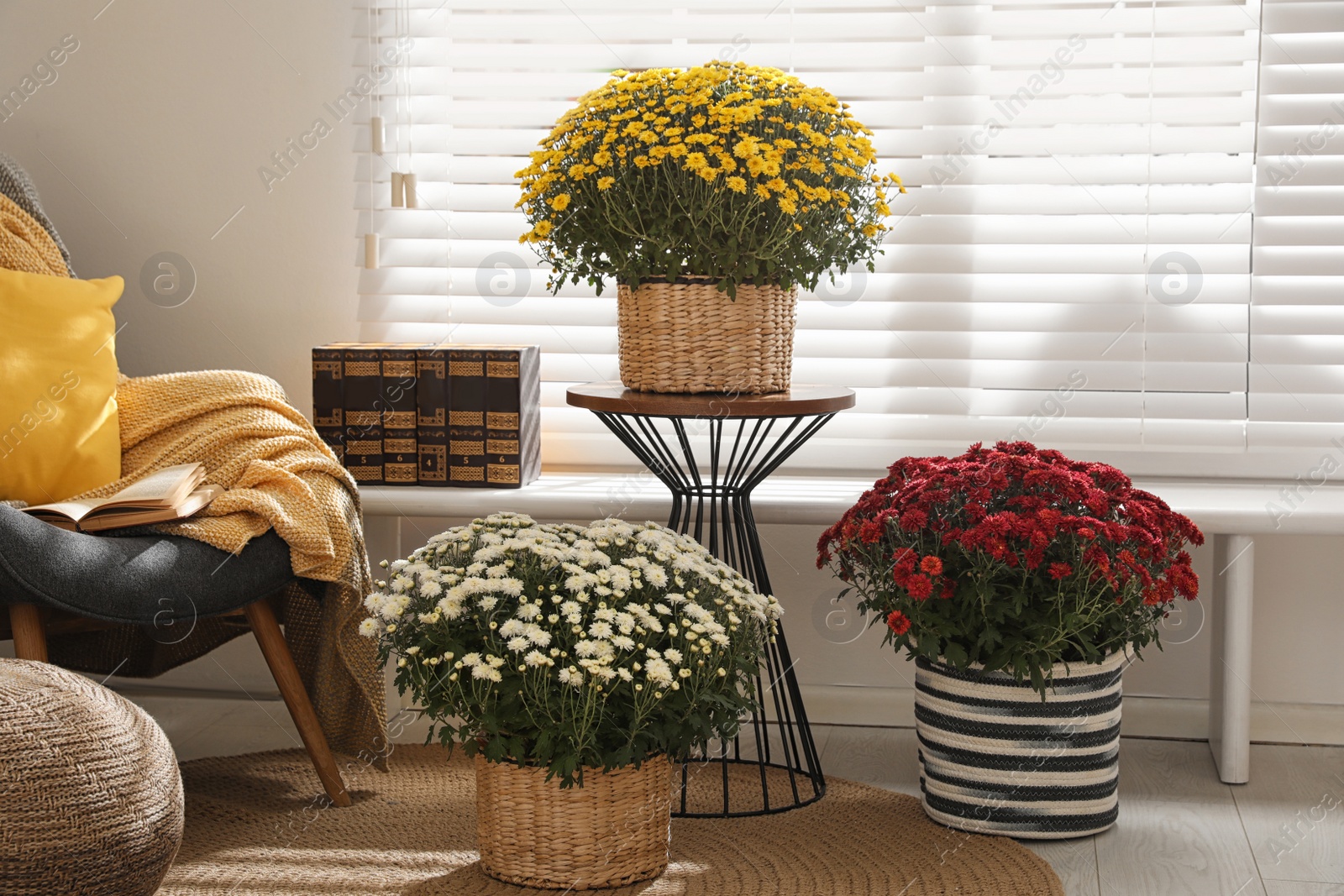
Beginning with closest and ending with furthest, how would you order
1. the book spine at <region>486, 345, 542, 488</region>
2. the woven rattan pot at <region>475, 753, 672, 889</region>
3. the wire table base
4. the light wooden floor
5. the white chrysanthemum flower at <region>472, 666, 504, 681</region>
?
the white chrysanthemum flower at <region>472, 666, 504, 681</region>
the woven rattan pot at <region>475, 753, 672, 889</region>
the light wooden floor
the wire table base
the book spine at <region>486, 345, 542, 488</region>

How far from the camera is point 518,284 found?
8.84 feet

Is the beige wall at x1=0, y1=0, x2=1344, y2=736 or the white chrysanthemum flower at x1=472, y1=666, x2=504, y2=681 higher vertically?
the beige wall at x1=0, y1=0, x2=1344, y2=736

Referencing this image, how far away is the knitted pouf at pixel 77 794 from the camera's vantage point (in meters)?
1.34

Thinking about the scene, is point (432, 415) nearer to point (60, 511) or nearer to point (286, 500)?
point (286, 500)

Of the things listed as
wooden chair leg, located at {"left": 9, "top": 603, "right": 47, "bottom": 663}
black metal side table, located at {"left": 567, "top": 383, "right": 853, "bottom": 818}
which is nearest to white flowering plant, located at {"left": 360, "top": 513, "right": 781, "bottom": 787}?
black metal side table, located at {"left": 567, "top": 383, "right": 853, "bottom": 818}

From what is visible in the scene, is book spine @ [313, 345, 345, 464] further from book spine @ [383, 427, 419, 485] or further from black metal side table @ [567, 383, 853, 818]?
black metal side table @ [567, 383, 853, 818]

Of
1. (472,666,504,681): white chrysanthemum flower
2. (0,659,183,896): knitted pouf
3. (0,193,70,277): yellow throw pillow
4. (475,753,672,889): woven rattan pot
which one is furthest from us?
(0,193,70,277): yellow throw pillow

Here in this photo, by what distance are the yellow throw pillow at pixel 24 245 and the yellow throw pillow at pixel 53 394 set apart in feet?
0.21

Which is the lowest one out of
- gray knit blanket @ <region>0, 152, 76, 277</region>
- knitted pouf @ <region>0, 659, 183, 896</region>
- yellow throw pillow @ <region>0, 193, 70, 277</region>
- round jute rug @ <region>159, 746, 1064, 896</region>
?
round jute rug @ <region>159, 746, 1064, 896</region>

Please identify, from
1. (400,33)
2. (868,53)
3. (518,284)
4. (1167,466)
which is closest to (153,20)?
(400,33)

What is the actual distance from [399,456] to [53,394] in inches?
24.9

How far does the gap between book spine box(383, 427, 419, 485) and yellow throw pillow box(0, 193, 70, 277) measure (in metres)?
0.68

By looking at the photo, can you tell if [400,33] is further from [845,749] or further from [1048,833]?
[1048,833]

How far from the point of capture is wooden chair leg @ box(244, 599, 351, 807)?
205 centimetres
